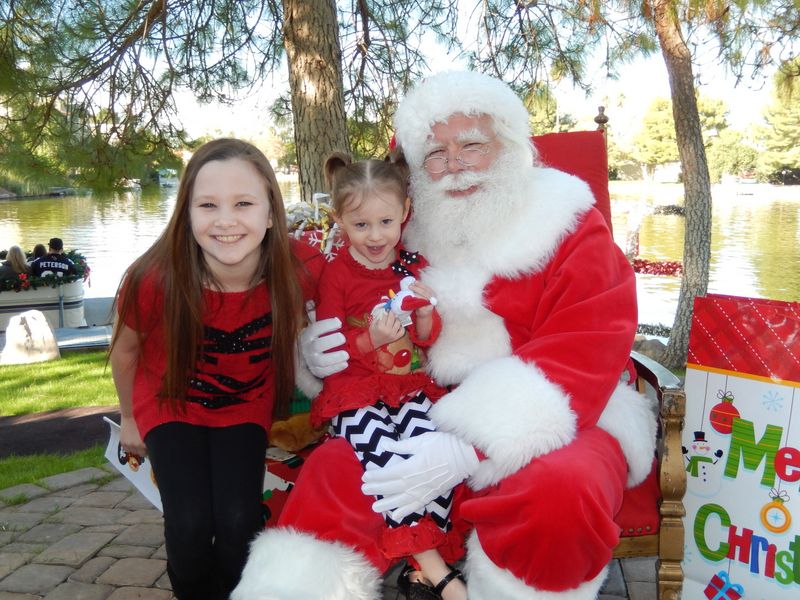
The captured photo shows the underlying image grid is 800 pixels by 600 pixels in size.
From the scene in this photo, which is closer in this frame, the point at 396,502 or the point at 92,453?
the point at 396,502

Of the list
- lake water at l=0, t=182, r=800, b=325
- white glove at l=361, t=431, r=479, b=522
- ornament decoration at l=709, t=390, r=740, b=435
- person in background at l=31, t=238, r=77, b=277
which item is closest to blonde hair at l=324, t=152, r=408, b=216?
white glove at l=361, t=431, r=479, b=522

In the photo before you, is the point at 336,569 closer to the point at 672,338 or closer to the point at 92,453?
the point at 92,453

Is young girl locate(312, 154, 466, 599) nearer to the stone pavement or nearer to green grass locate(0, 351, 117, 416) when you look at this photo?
the stone pavement

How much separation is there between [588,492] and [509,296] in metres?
0.71

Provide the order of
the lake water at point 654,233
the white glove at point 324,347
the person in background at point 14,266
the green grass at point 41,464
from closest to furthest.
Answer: the white glove at point 324,347
the green grass at point 41,464
the person in background at point 14,266
the lake water at point 654,233

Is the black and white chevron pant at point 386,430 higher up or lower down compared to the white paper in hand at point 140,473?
higher up

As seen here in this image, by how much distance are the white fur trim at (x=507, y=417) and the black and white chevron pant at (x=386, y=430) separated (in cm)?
10

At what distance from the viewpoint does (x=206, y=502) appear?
1.98 m

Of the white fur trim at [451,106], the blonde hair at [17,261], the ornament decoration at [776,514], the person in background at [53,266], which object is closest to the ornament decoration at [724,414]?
the ornament decoration at [776,514]

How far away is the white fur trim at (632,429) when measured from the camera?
6.30ft

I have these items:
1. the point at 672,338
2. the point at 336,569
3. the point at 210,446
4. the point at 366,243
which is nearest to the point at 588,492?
the point at 336,569

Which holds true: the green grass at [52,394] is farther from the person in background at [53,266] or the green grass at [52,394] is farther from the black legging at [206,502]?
the person in background at [53,266]

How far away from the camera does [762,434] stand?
6.83ft

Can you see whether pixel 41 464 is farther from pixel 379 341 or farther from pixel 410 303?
pixel 410 303
